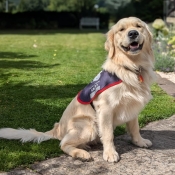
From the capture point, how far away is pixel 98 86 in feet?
13.1

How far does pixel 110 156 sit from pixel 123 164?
16 cm

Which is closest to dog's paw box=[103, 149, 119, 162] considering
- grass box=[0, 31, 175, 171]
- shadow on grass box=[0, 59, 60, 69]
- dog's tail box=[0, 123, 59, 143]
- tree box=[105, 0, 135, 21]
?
grass box=[0, 31, 175, 171]

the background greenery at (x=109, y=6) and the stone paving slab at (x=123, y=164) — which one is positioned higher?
the stone paving slab at (x=123, y=164)

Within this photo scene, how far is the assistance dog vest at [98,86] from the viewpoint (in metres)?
3.93

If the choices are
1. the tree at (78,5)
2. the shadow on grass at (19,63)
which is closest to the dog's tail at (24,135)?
the shadow on grass at (19,63)

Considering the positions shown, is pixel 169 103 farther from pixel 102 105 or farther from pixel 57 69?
pixel 57 69

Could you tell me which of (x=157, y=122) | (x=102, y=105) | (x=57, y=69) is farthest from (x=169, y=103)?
(x=57, y=69)

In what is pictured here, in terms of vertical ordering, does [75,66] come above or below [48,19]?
above

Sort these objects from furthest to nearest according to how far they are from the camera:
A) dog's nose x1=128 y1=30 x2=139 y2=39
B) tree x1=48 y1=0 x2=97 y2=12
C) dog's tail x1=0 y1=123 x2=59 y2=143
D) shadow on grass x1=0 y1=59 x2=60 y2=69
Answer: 1. tree x1=48 y1=0 x2=97 y2=12
2. shadow on grass x1=0 y1=59 x2=60 y2=69
3. dog's tail x1=0 y1=123 x2=59 y2=143
4. dog's nose x1=128 y1=30 x2=139 y2=39

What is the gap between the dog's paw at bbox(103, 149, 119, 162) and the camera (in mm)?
3807

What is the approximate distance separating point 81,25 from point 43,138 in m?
33.2

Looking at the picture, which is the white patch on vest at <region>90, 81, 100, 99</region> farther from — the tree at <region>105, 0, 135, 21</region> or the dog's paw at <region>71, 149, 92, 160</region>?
the tree at <region>105, 0, 135, 21</region>

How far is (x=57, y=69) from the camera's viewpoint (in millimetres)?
9867

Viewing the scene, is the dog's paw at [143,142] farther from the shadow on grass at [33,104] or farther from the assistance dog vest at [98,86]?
the shadow on grass at [33,104]
